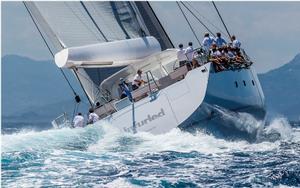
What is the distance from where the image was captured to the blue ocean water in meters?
15.9

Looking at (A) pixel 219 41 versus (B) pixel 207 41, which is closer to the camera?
(B) pixel 207 41

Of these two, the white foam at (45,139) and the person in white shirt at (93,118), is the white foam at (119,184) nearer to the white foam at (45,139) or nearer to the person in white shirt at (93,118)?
the white foam at (45,139)

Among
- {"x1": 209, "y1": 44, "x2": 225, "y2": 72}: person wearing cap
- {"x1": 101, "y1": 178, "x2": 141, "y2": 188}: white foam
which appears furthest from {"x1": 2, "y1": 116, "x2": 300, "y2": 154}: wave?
{"x1": 101, "y1": 178, "x2": 141, "y2": 188}: white foam

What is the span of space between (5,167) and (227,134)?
7975mm

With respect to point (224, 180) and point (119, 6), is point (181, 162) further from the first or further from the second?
point (119, 6)

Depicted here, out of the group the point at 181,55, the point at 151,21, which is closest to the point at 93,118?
the point at 181,55

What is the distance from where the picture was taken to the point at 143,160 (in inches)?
746

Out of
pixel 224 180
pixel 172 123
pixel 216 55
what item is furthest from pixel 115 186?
pixel 216 55

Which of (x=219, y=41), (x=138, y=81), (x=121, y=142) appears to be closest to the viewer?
(x=121, y=142)

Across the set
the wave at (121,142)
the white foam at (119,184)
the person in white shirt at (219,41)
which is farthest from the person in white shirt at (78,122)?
the white foam at (119,184)

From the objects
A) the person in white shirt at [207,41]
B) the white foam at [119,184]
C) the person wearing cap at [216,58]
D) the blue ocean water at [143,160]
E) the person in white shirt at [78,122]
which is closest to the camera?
the white foam at [119,184]

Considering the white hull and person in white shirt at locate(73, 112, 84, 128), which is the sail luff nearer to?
person in white shirt at locate(73, 112, 84, 128)

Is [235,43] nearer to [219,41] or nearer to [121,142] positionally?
[219,41]

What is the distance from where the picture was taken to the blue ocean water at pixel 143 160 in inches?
628
